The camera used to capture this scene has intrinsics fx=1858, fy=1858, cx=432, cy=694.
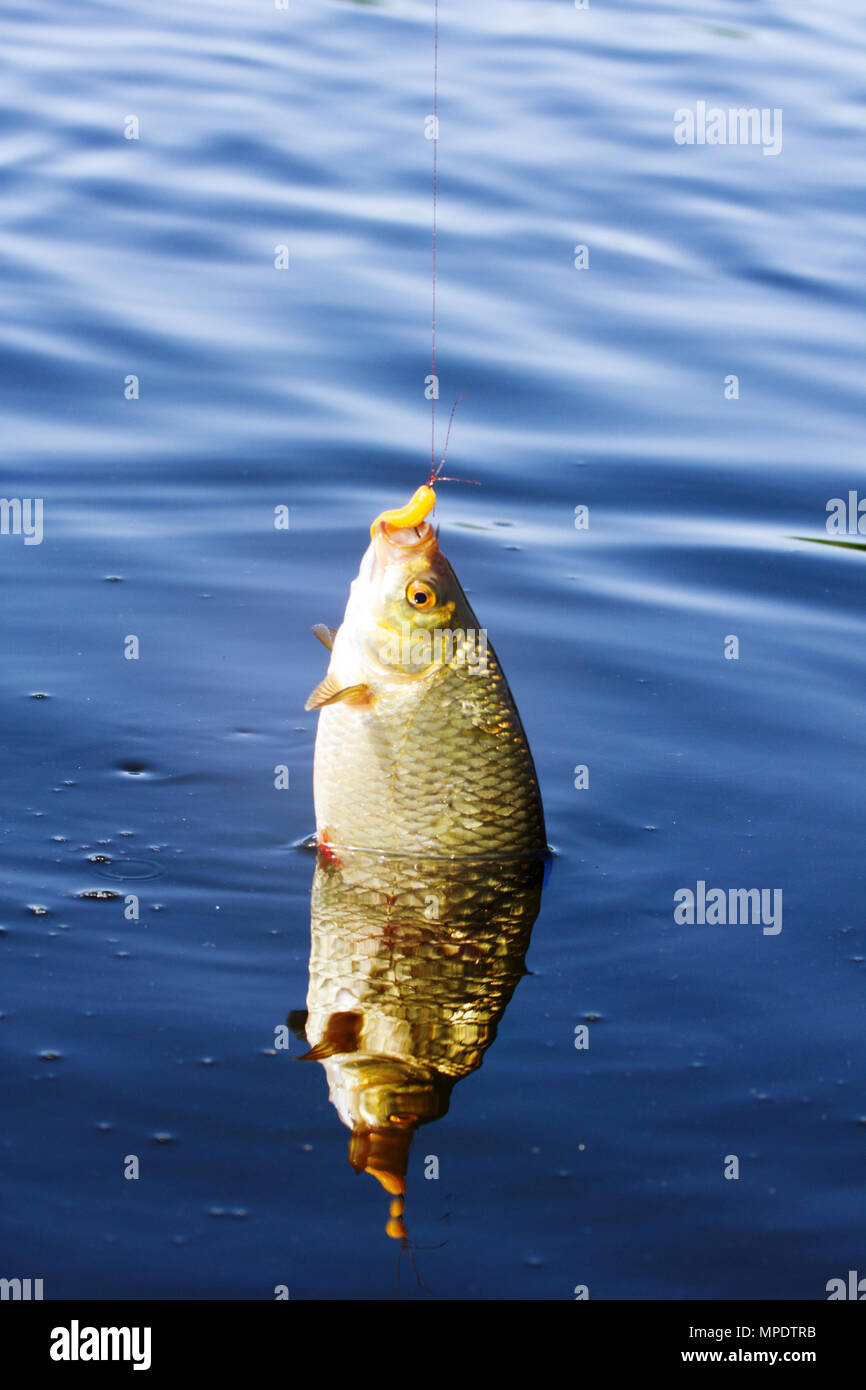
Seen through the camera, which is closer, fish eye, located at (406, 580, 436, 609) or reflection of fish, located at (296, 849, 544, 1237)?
reflection of fish, located at (296, 849, 544, 1237)

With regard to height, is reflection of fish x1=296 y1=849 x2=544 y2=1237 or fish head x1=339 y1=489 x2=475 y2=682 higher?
fish head x1=339 y1=489 x2=475 y2=682

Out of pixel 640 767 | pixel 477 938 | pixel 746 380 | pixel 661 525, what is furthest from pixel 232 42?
pixel 477 938

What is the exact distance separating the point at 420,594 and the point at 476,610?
8.76 ft

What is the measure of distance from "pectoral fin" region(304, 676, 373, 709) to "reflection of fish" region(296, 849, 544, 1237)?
477mm

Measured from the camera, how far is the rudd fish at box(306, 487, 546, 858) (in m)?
→ 5.04

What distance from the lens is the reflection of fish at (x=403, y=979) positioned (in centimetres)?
451

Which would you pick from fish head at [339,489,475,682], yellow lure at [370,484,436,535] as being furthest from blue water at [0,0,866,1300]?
yellow lure at [370,484,436,535]

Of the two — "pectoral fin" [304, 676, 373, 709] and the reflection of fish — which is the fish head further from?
the reflection of fish

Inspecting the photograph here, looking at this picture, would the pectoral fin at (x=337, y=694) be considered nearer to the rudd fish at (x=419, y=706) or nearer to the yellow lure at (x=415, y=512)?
the rudd fish at (x=419, y=706)

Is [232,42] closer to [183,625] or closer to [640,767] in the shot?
[183,625]

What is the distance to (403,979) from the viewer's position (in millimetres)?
5051

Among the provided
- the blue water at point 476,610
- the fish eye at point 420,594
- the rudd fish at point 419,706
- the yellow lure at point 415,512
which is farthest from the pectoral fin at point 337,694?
the blue water at point 476,610

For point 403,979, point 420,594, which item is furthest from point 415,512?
point 403,979

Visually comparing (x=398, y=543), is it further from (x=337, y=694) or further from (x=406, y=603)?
(x=337, y=694)
